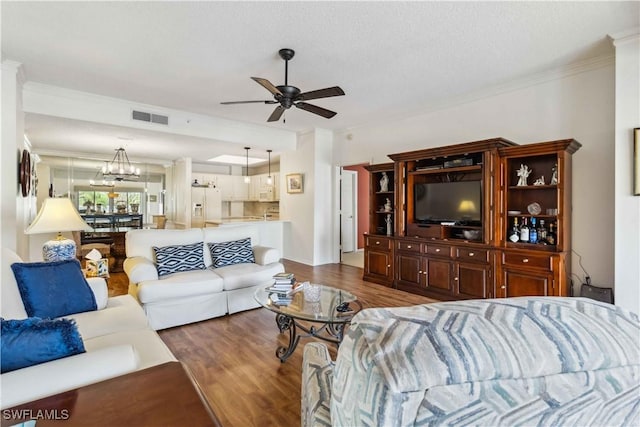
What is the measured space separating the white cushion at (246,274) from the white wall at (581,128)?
3317 mm

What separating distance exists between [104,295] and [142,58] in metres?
2.42

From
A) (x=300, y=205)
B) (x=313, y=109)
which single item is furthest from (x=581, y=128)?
(x=300, y=205)

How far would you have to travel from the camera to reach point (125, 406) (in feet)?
3.40

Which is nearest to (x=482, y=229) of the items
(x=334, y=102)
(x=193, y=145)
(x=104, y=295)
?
(x=334, y=102)

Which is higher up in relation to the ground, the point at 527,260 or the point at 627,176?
the point at 627,176

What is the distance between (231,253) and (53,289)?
1912mm

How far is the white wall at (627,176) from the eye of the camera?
2.82 meters

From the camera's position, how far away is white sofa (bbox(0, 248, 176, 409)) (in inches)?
42.5

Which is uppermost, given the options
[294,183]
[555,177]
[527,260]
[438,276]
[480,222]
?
[294,183]

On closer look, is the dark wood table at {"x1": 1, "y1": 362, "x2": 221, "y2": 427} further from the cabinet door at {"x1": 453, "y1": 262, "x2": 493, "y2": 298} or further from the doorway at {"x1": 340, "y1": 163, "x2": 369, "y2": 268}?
the doorway at {"x1": 340, "y1": 163, "x2": 369, "y2": 268}

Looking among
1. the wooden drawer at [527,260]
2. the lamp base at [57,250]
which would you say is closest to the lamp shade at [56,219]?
the lamp base at [57,250]

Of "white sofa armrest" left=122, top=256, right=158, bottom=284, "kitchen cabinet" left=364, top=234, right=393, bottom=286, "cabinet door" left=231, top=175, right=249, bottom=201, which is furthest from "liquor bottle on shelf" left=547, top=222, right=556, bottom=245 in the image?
"cabinet door" left=231, top=175, right=249, bottom=201

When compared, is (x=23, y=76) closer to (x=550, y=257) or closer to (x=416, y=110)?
(x=416, y=110)

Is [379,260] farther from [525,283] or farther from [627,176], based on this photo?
[627,176]
